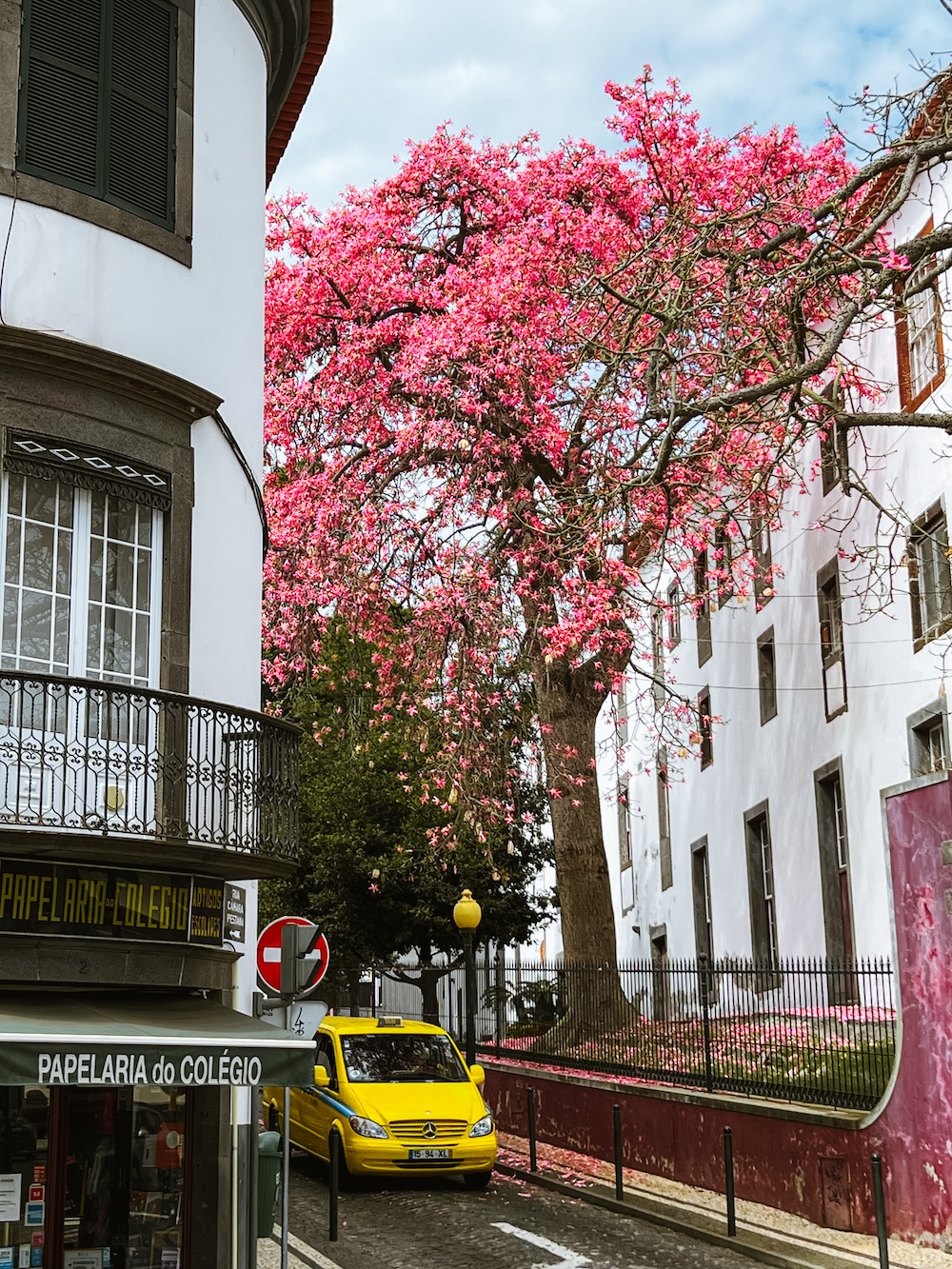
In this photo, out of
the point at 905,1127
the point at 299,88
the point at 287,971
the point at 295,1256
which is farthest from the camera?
the point at 299,88

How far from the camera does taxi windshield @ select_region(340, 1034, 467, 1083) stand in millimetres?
18484

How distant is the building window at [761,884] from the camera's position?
26.6m

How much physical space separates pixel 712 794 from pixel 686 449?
12.0m

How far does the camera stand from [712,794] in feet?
98.4

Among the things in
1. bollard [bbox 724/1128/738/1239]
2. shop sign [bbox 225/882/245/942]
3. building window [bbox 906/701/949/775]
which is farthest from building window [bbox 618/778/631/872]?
shop sign [bbox 225/882/245/942]

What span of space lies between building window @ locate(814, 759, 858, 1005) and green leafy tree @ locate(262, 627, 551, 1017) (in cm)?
938

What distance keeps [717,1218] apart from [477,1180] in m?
3.35

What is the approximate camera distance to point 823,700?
23578mm

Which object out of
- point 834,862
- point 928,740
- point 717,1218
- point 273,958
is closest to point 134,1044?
point 273,958

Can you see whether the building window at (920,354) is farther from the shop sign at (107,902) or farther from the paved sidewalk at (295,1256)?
the paved sidewalk at (295,1256)

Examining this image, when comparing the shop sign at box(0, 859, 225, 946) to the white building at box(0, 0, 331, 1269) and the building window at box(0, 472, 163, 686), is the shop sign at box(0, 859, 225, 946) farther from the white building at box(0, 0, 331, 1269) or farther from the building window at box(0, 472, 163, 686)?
the building window at box(0, 472, 163, 686)

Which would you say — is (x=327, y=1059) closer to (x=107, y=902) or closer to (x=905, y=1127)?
(x=905, y=1127)

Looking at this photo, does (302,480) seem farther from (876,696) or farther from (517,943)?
(517,943)

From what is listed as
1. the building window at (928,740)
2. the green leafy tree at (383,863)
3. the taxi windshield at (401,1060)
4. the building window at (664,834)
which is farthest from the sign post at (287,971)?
the building window at (664,834)
